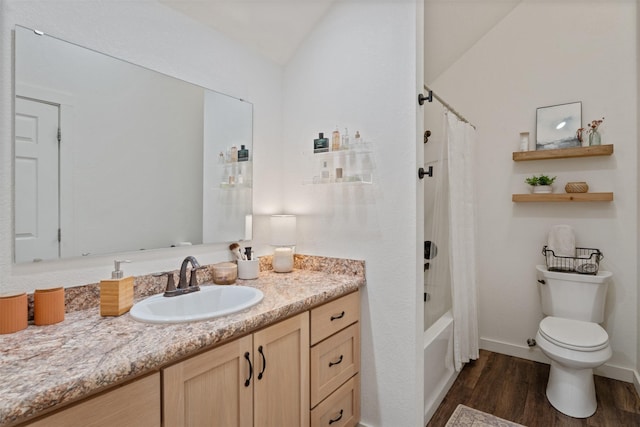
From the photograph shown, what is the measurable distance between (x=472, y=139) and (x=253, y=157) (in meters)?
1.76

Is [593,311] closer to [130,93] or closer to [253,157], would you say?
[253,157]

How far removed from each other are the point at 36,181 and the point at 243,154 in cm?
97

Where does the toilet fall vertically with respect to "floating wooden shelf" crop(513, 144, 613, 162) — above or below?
below

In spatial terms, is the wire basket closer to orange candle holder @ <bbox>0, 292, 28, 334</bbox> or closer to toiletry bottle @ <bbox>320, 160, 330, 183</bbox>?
toiletry bottle @ <bbox>320, 160, 330, 183</bbox>

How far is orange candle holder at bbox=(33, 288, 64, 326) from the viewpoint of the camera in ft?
3.50

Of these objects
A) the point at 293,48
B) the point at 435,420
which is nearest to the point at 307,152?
the point at 293,48

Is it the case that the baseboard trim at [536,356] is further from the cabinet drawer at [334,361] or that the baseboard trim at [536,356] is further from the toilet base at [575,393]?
the cabinet drawer at [334,361]

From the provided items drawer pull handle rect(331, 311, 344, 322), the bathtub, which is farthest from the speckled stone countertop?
the bathtub

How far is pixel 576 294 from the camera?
2.28 m

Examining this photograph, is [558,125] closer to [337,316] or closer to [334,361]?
[337,316]

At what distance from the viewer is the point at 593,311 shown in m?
2.24

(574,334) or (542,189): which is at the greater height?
(542,189)

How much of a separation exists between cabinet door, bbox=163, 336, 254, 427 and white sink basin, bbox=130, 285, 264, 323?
14 cm

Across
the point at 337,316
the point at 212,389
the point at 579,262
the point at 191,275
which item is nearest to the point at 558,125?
the point at 579,262
